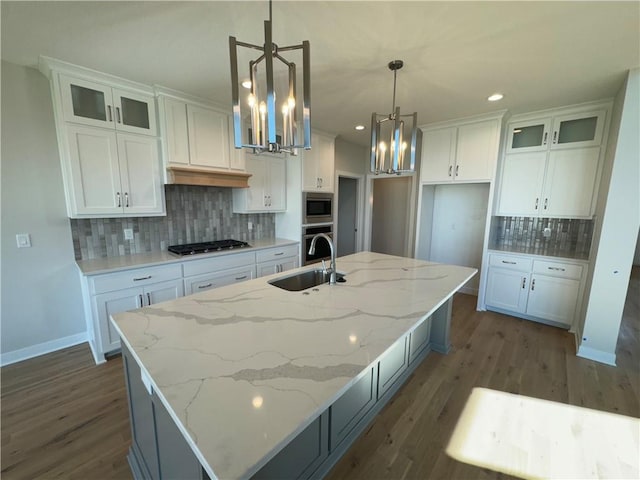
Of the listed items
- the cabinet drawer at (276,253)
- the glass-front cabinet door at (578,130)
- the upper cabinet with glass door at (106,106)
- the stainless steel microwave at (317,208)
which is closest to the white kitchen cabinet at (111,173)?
the upper cabinet with glass door at (106,106)

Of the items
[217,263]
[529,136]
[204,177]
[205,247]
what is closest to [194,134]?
[204,177]

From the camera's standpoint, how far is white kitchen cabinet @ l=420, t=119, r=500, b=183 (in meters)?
3.31

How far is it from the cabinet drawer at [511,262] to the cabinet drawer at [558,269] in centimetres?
8

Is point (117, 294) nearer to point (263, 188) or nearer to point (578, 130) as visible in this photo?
point (263, 188)

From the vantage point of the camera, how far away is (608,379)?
2.26m

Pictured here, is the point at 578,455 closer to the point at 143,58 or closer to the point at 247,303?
the point at 247,303

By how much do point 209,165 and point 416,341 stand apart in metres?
2.75

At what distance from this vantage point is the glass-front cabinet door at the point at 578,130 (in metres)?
2.85

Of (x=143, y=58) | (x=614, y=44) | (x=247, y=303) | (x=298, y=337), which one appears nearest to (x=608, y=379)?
(x=614, y=44)

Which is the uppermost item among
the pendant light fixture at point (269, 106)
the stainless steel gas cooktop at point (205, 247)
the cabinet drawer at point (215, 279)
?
the pendant light fixture at point (269, 106)

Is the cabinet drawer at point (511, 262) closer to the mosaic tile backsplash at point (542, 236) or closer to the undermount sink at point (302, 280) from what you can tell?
the mosaic tile backsplash at point (542, 236)

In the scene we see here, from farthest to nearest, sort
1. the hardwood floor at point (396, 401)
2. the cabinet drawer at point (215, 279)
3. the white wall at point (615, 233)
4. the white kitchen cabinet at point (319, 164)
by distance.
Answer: the white kitchen cabinet at point (319, 164) → the cabinet drawer at point (215, 279) → the white wall at point (615, 233) → the hardwood floor at point (396, 401)

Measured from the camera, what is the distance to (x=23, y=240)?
237cm

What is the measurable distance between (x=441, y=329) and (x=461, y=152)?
2308mm
